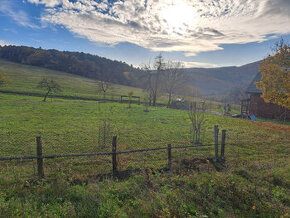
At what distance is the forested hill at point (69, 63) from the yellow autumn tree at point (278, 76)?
77.7 meters

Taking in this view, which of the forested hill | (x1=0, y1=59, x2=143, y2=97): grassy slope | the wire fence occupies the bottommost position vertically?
the wire fence

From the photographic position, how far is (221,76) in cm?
17162

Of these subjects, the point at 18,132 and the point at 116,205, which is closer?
the point at 116,205

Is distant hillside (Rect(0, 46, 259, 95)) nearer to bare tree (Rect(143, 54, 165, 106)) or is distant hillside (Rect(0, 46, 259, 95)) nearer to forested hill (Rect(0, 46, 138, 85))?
forested hill (Rect(0, 46, 138, 85))

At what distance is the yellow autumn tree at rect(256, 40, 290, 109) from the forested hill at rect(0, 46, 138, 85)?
255 feet

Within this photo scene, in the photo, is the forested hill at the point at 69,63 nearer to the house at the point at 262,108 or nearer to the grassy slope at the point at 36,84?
the grassy slope at the point at 36,84

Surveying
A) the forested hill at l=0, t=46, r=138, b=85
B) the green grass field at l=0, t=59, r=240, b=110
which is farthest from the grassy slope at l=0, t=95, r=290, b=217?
the forested hill at l=0, t=46, r=138, b=85

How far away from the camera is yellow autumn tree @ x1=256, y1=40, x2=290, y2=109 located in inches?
582

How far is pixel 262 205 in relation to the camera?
4164 millimetres

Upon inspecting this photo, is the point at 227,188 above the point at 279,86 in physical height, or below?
below

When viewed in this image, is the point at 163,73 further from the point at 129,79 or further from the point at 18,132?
the point at 129,79

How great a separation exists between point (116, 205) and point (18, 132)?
31.5 feet

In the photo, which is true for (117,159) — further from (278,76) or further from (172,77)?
(172,77)

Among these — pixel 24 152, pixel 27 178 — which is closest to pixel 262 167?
pixel 27 178
